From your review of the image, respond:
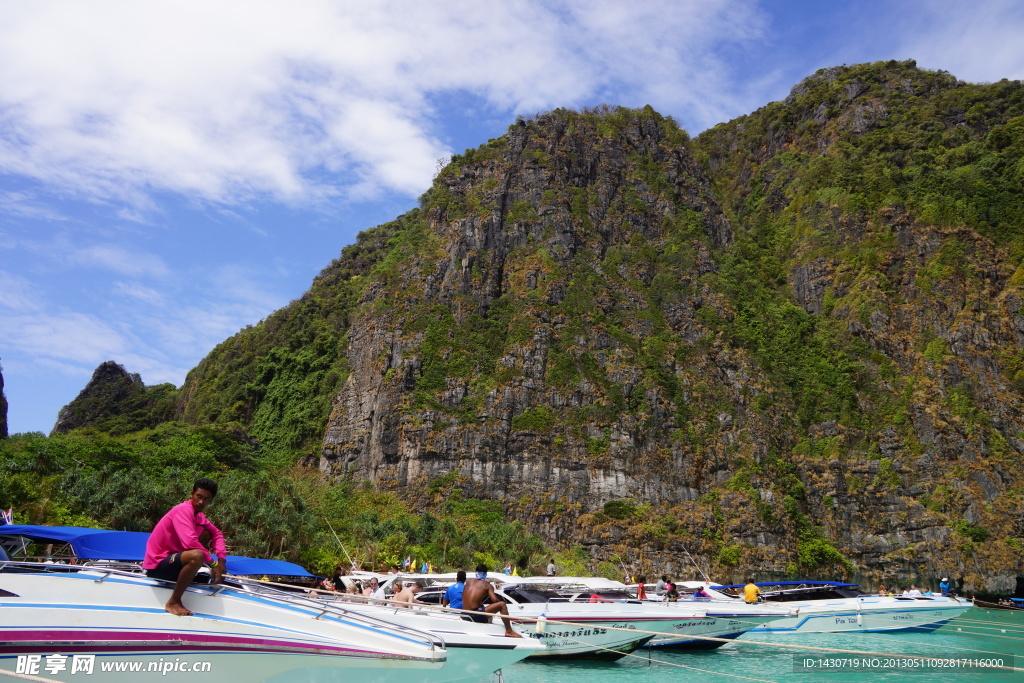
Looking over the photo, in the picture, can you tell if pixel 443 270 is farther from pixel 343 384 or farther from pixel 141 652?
pixel 141 652

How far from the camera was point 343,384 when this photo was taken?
80062mm

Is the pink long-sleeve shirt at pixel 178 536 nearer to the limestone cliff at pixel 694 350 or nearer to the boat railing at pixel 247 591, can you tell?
the boat railing at pixel 247 591


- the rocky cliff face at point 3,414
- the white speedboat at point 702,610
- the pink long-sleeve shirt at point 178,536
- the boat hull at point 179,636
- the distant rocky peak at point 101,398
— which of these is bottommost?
the white speedboat at point 702,610

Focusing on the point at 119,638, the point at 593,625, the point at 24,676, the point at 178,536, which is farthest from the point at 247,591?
the point at 593,625

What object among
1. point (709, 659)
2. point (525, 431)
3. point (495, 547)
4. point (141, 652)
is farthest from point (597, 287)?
point (141, 652)

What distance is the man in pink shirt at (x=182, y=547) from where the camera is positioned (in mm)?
9500

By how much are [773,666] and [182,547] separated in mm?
20518

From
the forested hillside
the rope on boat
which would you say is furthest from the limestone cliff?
the rope on boat

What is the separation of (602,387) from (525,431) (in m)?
10.4

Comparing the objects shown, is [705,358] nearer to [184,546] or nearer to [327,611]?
[327,611]

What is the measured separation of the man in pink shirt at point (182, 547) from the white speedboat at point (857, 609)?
2409 cm

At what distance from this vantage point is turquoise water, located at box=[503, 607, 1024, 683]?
66.7 feet

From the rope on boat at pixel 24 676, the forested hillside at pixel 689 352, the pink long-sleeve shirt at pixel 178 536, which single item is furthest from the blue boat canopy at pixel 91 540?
the forested hillside at pixel 689 352

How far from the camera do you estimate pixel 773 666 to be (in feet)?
76.4
